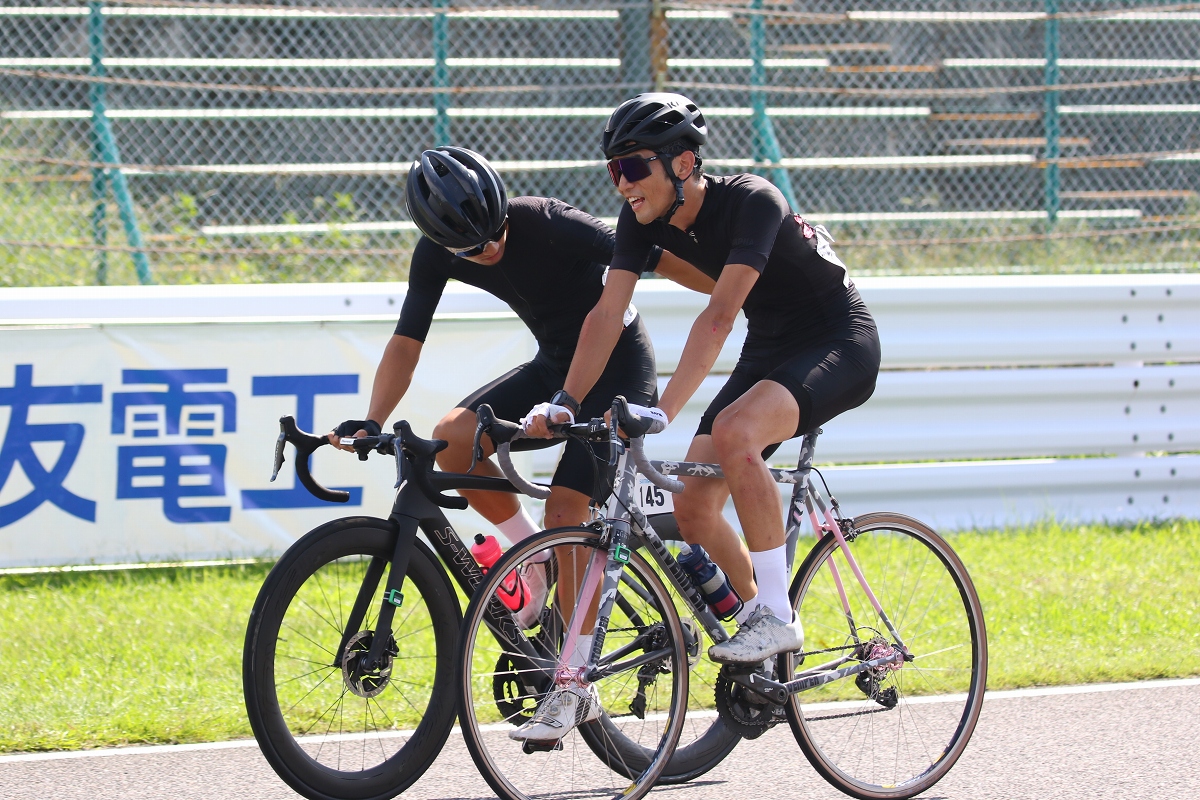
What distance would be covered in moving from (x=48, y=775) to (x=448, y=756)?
131cm

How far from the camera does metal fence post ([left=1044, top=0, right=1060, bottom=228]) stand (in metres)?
11.5

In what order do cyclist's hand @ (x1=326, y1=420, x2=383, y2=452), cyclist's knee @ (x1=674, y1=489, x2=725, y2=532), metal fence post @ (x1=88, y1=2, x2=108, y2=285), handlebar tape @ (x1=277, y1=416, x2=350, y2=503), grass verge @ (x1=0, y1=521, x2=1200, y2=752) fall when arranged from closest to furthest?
handlebar tape @ (x1=277, y1=416, x2=350, y2=503) < cyclist's hand @ (x1=326, y1=420, x2=383, y2=452) < cyclist's knee @ (x1=674, y1=489, x2=725, y2=532) < grass verge @ (x1=0, y1=521, x2=1200, y2=752) < metal fence post @ (x1=88, y1=2, x2=108, y2=285)

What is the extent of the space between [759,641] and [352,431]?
1394 millimetres

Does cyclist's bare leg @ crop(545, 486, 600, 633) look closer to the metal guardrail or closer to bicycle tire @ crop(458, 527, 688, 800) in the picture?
bicycle tire @ crop(458, 527, 688, 800)

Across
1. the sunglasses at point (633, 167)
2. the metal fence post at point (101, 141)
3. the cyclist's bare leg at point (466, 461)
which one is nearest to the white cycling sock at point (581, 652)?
the cyclist's bare leg at point (466, 461)

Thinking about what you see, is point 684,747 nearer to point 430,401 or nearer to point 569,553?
point 569,553

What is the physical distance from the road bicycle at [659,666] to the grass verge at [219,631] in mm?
1023

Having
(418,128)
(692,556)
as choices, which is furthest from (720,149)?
(692,556)

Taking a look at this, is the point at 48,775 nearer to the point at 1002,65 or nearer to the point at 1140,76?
the point at 1002,65

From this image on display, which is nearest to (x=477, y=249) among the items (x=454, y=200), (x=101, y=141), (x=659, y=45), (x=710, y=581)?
(x=454, y=200)

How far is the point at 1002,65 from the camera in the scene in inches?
469

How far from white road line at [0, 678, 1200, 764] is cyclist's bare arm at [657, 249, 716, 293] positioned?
1.54 m

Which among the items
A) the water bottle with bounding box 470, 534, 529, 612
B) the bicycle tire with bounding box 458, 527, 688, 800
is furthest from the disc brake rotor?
the water bottle with bounding box 470, 534, 529, 612

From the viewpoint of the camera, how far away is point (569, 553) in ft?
13.7
